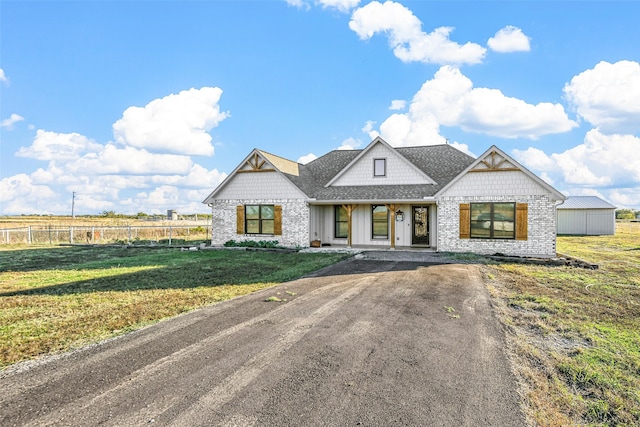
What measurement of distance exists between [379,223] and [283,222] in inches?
204

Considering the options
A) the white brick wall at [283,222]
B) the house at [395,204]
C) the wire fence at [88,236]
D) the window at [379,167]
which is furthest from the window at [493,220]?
the wire fence at [88,236]

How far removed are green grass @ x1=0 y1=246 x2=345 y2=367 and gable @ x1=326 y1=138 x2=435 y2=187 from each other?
5.65 m

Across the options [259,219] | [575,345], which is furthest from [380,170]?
[575,345]

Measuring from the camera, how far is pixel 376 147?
20.7 metres

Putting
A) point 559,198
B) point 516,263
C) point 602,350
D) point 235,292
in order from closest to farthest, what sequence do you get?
1. point 602,350
2. point 235,292
3. point 516,263
4. point 559,198

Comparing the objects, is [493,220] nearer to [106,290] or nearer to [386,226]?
[386,226]

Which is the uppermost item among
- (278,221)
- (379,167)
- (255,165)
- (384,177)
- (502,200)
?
(255,165)

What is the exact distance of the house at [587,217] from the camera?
32.5 m

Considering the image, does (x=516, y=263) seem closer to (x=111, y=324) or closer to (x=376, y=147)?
(x=376, y=147)

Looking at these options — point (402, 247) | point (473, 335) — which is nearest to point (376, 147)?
point (402, 247)

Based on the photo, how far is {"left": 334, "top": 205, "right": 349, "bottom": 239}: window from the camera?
2070 centimetres

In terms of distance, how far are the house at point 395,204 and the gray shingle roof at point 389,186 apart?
6cm

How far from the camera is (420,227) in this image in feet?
65.7

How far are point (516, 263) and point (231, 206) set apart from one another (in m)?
14.5
